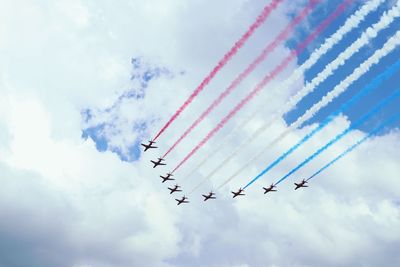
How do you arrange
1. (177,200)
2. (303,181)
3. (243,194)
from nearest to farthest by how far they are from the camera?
(303,181) → (243,194) → (177,200)

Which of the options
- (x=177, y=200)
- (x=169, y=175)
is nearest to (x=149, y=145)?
(x=169, y=175)

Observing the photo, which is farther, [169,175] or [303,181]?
[169,175]

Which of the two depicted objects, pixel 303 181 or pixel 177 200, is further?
pixel 177 200

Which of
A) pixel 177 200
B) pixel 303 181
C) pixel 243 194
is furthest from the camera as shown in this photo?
pixel 177 200

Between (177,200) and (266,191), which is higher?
(177,200)

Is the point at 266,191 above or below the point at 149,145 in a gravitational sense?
below

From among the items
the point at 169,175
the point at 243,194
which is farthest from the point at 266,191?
the point at 169,175

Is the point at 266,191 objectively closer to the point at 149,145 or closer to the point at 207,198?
the point at 207,198

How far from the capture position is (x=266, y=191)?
9088 centimetres

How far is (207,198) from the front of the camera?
9831 cm

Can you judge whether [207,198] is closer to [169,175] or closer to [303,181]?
[169,175]

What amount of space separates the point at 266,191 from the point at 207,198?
11.6 meters

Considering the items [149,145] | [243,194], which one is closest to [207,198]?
[243,194]

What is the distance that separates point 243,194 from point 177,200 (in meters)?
13.2
